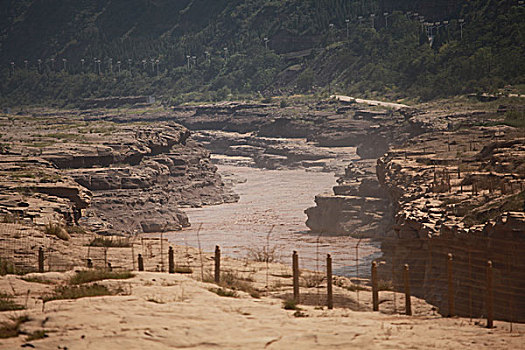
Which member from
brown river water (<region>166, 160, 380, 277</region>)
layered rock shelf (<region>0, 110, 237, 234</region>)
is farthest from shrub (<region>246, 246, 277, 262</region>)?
layered rock shelf (<region>0, 110, 237, 234</region>)

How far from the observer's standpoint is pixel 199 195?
58156 millimetres

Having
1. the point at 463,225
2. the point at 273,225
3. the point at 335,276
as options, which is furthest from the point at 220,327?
the point at 273,225

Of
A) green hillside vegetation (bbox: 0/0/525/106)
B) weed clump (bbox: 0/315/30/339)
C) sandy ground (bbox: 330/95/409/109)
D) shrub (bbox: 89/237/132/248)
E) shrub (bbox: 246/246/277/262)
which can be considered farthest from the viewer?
green hillside vegetation (bbox: 0/0/525/106)

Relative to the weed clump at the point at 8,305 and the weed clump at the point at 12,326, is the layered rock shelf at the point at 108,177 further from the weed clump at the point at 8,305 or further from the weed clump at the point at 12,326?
the weed clump at the point at 12,326

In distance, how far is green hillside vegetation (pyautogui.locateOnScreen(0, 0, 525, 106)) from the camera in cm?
8100

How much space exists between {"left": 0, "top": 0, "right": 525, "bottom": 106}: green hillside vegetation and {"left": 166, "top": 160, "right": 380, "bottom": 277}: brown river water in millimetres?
18255

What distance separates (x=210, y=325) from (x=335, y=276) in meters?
8.17

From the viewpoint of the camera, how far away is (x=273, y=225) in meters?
26.2

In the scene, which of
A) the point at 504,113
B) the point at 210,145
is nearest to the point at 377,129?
the point at 504,113

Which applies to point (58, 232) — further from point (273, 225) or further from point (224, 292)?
point (224, 292)

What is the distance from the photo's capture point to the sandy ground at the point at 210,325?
40.6 feet

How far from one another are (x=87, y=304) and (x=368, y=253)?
69.9 ft

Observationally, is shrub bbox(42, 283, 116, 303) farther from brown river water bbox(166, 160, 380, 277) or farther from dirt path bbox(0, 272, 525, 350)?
brown river water bbox(166, 160, 380, 277)

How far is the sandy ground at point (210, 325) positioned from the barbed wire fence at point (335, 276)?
3.60ft
